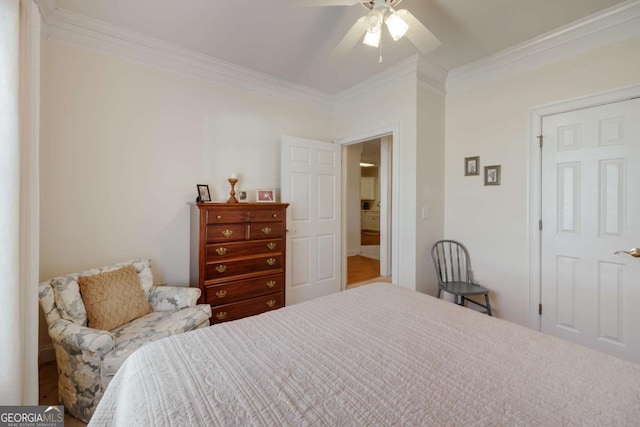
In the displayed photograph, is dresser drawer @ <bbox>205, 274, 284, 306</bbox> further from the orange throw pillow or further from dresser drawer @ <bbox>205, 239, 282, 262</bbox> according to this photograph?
the orange throw pillow

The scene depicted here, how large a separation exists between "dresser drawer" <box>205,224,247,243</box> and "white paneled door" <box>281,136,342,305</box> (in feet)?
2.52

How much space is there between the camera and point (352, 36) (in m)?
1.76

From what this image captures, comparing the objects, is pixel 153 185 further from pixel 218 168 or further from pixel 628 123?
pixel 628 123

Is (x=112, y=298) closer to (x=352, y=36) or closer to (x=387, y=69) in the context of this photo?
(x=352, y=36)

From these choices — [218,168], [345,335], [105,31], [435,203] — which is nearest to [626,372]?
[345,335]

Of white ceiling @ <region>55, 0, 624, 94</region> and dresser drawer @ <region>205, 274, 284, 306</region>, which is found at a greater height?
white ceiling @ <region>55, 0, 624, 94</region>

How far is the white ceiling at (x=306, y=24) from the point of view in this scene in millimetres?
1970

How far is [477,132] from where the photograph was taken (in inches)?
112

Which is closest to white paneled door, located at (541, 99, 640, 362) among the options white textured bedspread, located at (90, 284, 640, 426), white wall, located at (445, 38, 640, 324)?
white wall, located at (445, 38, 640, 324)

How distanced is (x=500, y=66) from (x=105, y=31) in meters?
3.54

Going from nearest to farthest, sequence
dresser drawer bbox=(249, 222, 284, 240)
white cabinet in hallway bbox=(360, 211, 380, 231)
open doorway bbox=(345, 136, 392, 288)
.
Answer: dresser drawer bbox=(249, 222, 284, 240) → open doorway bbox=(345, 136, 392, 288) → white cabinet in hallway bbox=(360, 211, 380, 231)

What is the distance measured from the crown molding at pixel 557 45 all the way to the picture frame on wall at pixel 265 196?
236 centimetres

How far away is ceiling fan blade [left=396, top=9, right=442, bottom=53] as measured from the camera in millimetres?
1605

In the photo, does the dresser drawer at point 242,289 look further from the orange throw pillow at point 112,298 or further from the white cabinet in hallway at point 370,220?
the white cabinet in hallway at point 370,220
